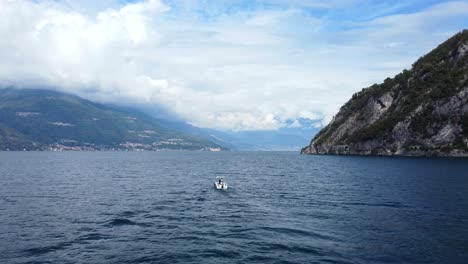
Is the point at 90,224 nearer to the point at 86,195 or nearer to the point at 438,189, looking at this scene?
the point at 86,195

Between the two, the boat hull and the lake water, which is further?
the boat hull

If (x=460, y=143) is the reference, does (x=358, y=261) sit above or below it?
below

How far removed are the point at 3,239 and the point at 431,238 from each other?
53387 mm

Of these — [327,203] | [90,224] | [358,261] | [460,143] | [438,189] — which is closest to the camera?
[358,261]

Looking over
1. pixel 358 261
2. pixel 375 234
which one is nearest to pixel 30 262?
pixel 358 261

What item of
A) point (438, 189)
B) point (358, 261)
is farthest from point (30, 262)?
point (438, 189)

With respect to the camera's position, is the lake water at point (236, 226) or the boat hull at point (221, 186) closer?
the lake water at point (236, 226)

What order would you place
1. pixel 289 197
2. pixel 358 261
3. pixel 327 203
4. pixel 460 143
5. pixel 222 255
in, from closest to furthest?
pixel 358 261 < pixel 222 255 < pixel 327 203 < pixel 289 197 < pixel 460 143

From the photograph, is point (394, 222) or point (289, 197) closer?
point (394, 222)

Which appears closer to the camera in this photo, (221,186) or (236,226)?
(236,226)

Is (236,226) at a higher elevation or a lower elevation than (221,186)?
lower

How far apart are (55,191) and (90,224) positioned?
40278 mm

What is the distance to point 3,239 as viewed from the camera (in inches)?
1706

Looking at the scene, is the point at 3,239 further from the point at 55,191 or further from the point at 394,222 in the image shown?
the point at 394,222
